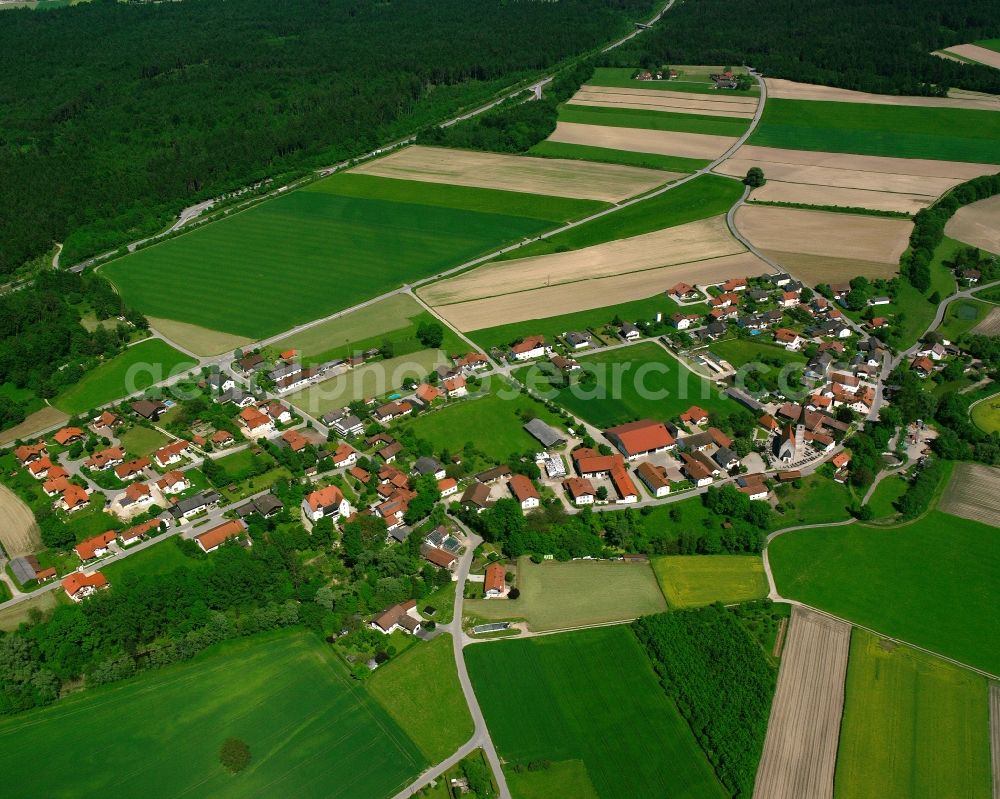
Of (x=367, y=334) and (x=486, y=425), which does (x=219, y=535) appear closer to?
(x=486, y=425)

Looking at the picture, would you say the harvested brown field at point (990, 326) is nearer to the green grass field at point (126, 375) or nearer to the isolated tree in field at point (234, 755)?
the isolated tree in field at point (234, 755)

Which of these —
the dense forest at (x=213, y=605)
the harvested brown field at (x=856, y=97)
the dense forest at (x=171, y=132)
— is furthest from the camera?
the harvested brown field at (x=856, y=97)

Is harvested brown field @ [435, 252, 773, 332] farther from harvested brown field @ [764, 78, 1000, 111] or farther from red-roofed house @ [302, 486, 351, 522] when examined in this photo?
harvested brown field @ [764, 78, 1000, 111]

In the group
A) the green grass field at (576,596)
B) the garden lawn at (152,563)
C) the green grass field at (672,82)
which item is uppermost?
the green grass field at (672,82)

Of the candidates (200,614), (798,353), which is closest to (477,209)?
(798,353)

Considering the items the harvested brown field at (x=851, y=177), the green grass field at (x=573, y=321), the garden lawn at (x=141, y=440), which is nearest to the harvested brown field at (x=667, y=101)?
the harvested brown field at (x=851, y=177)

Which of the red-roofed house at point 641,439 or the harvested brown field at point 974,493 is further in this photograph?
the red-roofed house at point 641,439

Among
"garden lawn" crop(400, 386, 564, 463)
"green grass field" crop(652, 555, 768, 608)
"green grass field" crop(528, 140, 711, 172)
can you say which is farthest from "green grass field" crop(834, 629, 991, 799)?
"green grass field" crop(528, 140, 711, 172)

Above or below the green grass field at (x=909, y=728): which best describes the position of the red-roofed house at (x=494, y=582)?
above

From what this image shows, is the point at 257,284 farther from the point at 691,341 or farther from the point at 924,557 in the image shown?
the point at 924,557
